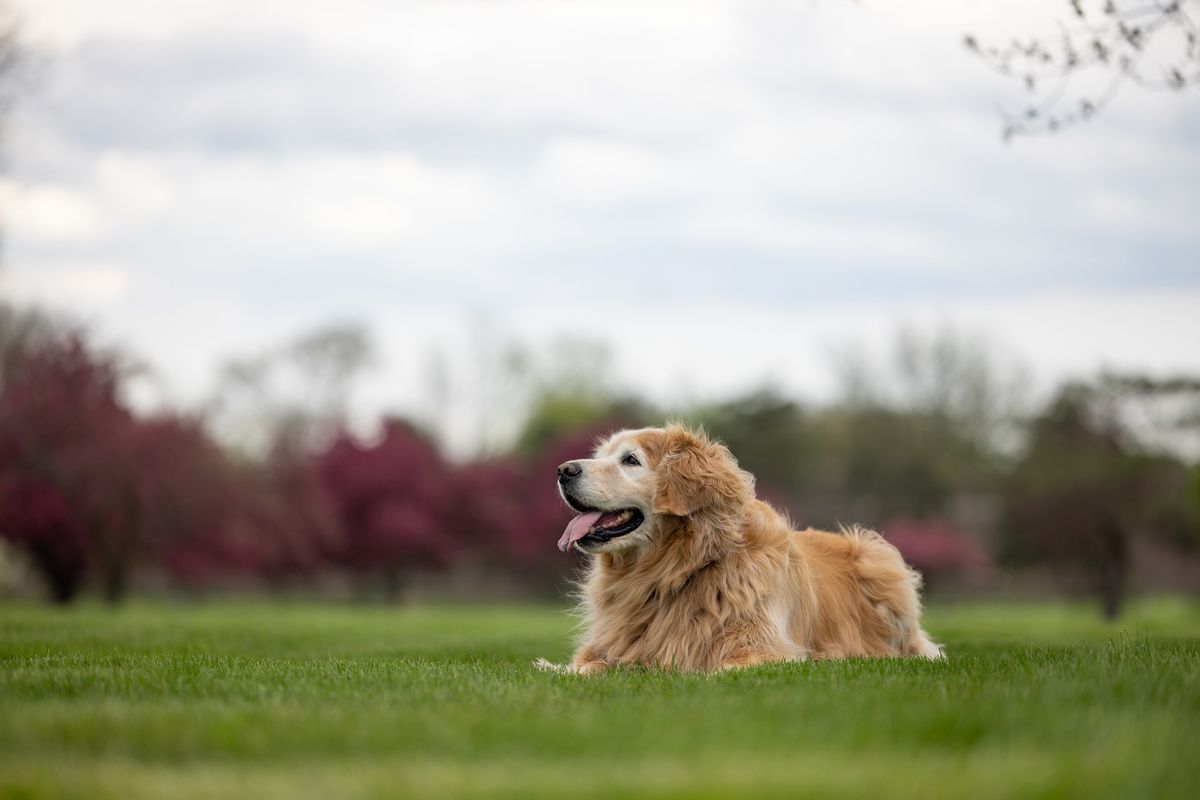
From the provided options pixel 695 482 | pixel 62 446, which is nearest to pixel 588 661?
pixel 695 482

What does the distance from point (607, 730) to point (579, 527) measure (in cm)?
346

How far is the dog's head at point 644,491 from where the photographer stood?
7426 millimetres

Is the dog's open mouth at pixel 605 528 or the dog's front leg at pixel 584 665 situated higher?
the dog's open mouth at pixel 605 528

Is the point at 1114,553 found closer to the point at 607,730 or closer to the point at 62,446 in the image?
the point at 62,446

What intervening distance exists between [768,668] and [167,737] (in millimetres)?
3233

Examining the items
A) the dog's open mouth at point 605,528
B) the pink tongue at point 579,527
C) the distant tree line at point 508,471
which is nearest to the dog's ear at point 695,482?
the dog's open mouth at point 605,528

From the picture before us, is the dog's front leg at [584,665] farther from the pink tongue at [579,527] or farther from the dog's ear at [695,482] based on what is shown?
the dog's ear at [695,482]

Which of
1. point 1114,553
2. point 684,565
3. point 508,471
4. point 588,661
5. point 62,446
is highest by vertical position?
point 62,446

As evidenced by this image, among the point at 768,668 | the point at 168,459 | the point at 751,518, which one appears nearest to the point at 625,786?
the point at 768,668

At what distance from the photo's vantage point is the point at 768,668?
625 cm

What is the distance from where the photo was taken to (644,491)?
7.49 meters

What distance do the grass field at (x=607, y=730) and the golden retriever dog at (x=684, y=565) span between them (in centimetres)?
74

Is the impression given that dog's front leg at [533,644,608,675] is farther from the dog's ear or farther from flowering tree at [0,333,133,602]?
flowering tree at [0,333,133,602]

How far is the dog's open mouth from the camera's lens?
754cm
